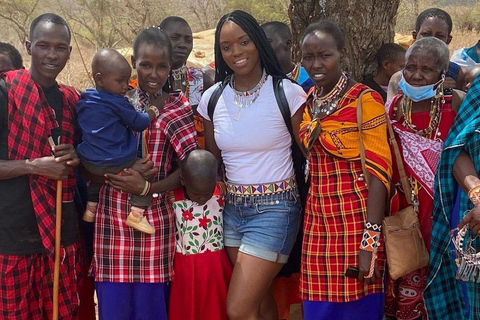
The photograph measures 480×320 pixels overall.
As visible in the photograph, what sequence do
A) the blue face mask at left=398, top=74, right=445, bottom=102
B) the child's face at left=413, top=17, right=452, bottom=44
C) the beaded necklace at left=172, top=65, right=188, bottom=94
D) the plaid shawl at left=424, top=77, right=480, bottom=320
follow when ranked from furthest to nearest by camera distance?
the child's face at left=413, top=17, right=452, bottom=44 → the beaded necklace at left=172, top=65, right=188, bottom=94 → the blue face mask at left=398, top=74, right=445, bottom=102 → the plaid shawl at left=424, top=77, right=480, bottom=320

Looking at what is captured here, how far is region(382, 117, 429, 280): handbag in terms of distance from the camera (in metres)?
2.93

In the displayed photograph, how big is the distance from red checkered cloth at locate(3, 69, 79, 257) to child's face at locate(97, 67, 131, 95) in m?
0.35

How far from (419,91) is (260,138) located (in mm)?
904

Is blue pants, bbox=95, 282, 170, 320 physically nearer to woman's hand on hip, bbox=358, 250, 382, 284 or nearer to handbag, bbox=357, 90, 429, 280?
woman's hand on hip, bbox=358, 250, 382, 284

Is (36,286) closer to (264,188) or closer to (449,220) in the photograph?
(264,188)

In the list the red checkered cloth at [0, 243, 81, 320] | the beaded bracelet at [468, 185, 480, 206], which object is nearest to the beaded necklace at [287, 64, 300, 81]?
the beaded bracelet at [468, 185, 480, 206]

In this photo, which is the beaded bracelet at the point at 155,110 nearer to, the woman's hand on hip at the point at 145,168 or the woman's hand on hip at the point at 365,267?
the woman's hand on hip at the point at 145,168

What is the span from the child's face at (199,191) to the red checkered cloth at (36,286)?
0.77 m

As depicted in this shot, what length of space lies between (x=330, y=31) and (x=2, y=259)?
2180mm

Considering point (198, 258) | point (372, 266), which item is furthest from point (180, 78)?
point (372, 266)

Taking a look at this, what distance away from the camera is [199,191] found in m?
3.16

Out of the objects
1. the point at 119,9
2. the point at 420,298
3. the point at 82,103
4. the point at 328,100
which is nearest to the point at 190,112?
the point at 82,103

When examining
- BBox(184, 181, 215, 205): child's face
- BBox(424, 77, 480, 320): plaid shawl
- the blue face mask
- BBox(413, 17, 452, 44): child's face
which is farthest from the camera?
BBox(413, 17, 452, 44): child's face

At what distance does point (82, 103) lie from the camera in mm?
3082
